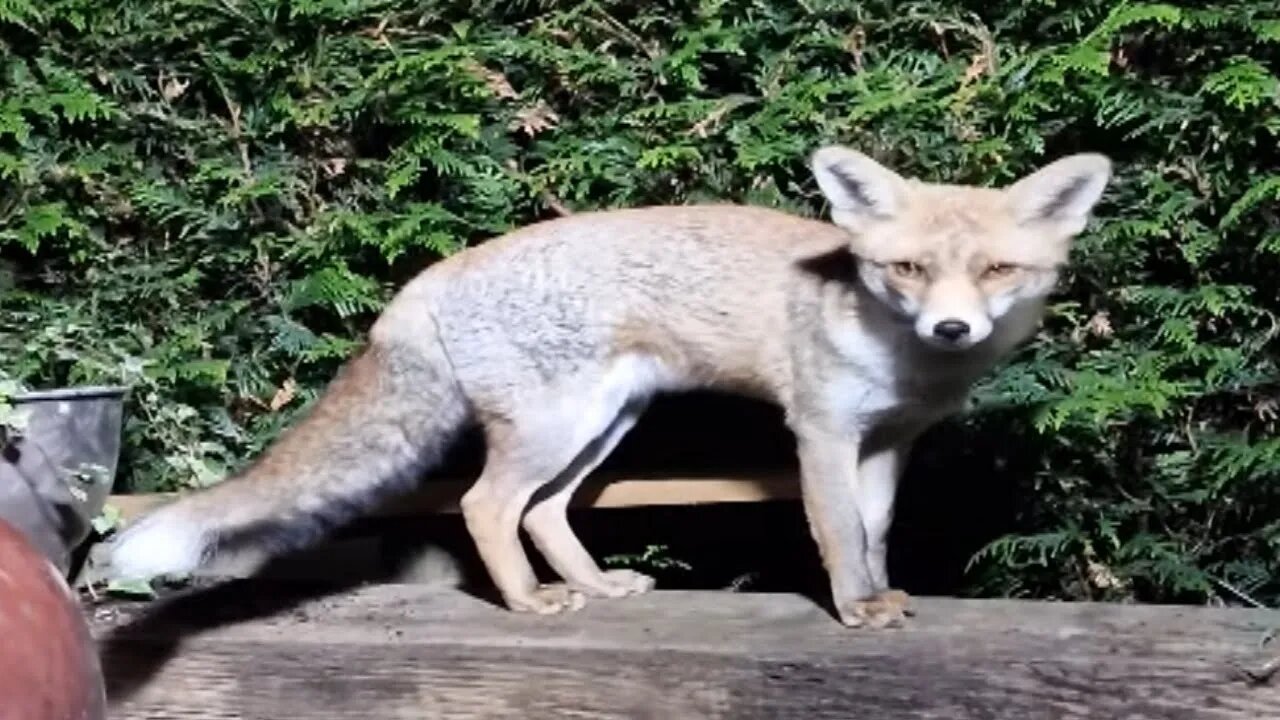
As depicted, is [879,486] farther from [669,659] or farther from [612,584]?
[669,659]

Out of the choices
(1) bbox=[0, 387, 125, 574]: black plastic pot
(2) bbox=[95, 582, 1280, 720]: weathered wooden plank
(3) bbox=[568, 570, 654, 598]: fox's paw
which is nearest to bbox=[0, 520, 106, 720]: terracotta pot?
(2) bbox=[95, 582, 1280, 720]: weathered wooden plank

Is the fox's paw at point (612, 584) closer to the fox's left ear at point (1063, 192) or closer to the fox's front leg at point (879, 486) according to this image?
the fox's front leg at point (879, 486)

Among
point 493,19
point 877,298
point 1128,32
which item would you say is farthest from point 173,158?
point 1128,32

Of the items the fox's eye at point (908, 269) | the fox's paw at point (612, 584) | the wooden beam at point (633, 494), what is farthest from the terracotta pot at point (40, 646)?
the wooden beam at point (633, 494)

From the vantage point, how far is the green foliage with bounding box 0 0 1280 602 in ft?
10.5

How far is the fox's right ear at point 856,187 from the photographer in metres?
2.90

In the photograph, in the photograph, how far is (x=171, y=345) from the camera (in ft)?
12.2

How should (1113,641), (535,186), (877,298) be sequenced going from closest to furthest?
(1113,641)
(877,298)
(535,186)

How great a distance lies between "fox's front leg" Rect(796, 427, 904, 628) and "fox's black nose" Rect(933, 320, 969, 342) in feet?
1.08

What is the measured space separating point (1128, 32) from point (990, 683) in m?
1.31

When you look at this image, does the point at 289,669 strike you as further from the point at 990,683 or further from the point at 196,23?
the point at 196,23

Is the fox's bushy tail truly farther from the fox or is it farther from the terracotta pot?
the terracotta pot

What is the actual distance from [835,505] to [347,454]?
2.87ft

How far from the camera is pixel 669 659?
272cm
